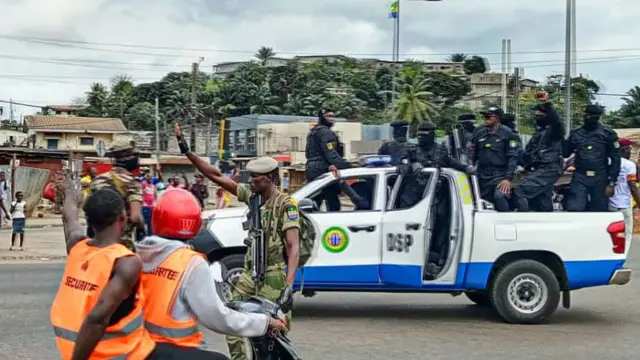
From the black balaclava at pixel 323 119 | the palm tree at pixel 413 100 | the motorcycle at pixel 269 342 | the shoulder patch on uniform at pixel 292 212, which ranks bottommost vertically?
the motorcycle at pixel 269 342

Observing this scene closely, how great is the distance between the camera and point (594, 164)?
10508 mm

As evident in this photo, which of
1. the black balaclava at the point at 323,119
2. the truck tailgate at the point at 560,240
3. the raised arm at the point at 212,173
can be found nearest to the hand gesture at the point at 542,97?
the truck tailgate at the point at 560,240

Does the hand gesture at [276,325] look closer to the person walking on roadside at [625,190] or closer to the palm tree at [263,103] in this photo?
the person walking on roadside at [625,190]

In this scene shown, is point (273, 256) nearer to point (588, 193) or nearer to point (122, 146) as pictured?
point (122, 146)

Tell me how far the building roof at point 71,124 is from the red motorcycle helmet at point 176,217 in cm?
7117

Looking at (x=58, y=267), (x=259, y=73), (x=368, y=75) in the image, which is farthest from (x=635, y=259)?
(x=368, y=75)

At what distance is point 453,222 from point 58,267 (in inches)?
332

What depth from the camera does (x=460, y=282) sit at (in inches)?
391

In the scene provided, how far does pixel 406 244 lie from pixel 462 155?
4.26ft

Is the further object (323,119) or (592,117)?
(323,119)

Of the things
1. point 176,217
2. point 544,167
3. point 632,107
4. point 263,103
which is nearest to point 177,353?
point 176,217

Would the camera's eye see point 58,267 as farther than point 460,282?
Yes

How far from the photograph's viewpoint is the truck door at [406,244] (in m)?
9.77

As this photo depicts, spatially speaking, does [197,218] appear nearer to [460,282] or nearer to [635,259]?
[460,282]
